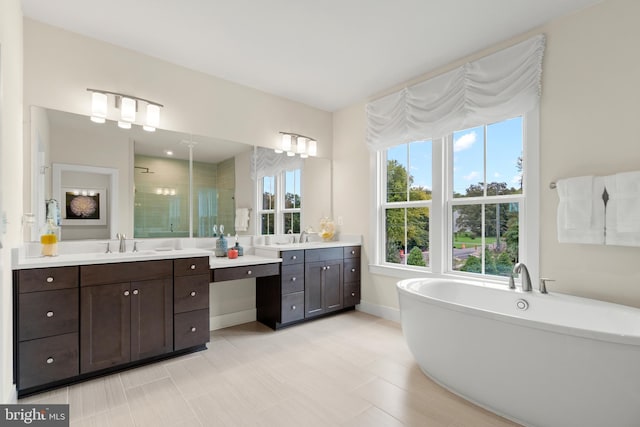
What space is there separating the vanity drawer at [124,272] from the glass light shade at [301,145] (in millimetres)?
2127

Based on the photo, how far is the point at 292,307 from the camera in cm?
331

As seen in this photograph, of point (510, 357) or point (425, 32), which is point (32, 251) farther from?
point (425, 32)

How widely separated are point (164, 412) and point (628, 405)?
2.43 m

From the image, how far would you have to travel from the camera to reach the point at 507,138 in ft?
9.23

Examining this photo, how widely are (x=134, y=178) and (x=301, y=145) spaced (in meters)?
1.94

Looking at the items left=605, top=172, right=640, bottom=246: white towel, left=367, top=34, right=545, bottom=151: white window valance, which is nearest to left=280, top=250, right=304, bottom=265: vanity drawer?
left=367, top=34, right=545, bottom=151: white window valance

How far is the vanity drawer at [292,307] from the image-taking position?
3.24 metres

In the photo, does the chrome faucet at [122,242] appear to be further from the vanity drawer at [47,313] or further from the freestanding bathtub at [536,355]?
the freestanding bathtub at [536,355]

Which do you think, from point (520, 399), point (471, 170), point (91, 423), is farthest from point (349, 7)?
point (91, 423)

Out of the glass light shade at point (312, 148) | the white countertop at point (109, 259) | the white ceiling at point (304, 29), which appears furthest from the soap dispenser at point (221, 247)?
the white ceiling at point (304, 29)

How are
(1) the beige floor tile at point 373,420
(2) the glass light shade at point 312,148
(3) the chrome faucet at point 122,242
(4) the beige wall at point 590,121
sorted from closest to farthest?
(1) the beige floor tile at point 373,420 < (4) the beige wall at point 590,121 < (3) the chrome faucet at point 122,242 < (2) the glass light shade at point 312,148

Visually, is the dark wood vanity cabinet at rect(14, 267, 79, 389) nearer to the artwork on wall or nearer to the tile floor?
the tile floor

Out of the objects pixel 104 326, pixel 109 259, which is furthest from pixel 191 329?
pixel 109 259

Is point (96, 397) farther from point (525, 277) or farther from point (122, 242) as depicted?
point (525, 277)
